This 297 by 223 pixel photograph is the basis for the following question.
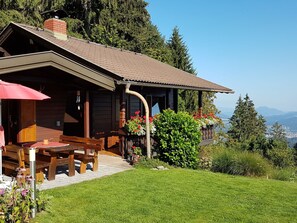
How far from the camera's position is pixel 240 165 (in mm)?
10000

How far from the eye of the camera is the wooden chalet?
27.8 feet

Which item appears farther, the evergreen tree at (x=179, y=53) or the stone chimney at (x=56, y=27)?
the evergreen tree at (x=179, y=53)

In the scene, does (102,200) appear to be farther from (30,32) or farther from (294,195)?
(30,32)

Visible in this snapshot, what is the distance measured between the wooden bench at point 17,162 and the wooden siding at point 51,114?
2.89 meters

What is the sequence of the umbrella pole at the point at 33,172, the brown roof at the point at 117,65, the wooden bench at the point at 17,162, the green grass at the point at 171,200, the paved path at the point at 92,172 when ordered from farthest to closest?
the brown roof at the point at 117,65, the paved path at the point at 92,172, the wooden bench at the point at 17,162, the green grass at the point at 171,200, the umbrella pole at the point at 33,172

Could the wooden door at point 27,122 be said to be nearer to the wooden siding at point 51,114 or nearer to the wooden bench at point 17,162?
the wooden siding at point 51,114

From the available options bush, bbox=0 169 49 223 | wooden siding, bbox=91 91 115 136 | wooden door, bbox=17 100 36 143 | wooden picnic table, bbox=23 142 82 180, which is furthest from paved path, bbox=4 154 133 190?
wooden siding, bbox=91 91 115 136

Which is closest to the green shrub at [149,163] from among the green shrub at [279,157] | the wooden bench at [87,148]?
the wooden bench at [87,148]

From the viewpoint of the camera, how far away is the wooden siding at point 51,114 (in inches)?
416

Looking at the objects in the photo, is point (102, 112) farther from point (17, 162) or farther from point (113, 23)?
point (113, 23)

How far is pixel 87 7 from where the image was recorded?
26.8 meters

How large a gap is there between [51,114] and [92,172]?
3.72m

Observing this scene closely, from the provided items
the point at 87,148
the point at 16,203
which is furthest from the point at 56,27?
the point at 16,203

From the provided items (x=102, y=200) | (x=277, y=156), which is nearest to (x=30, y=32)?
(x=102, y=200)
